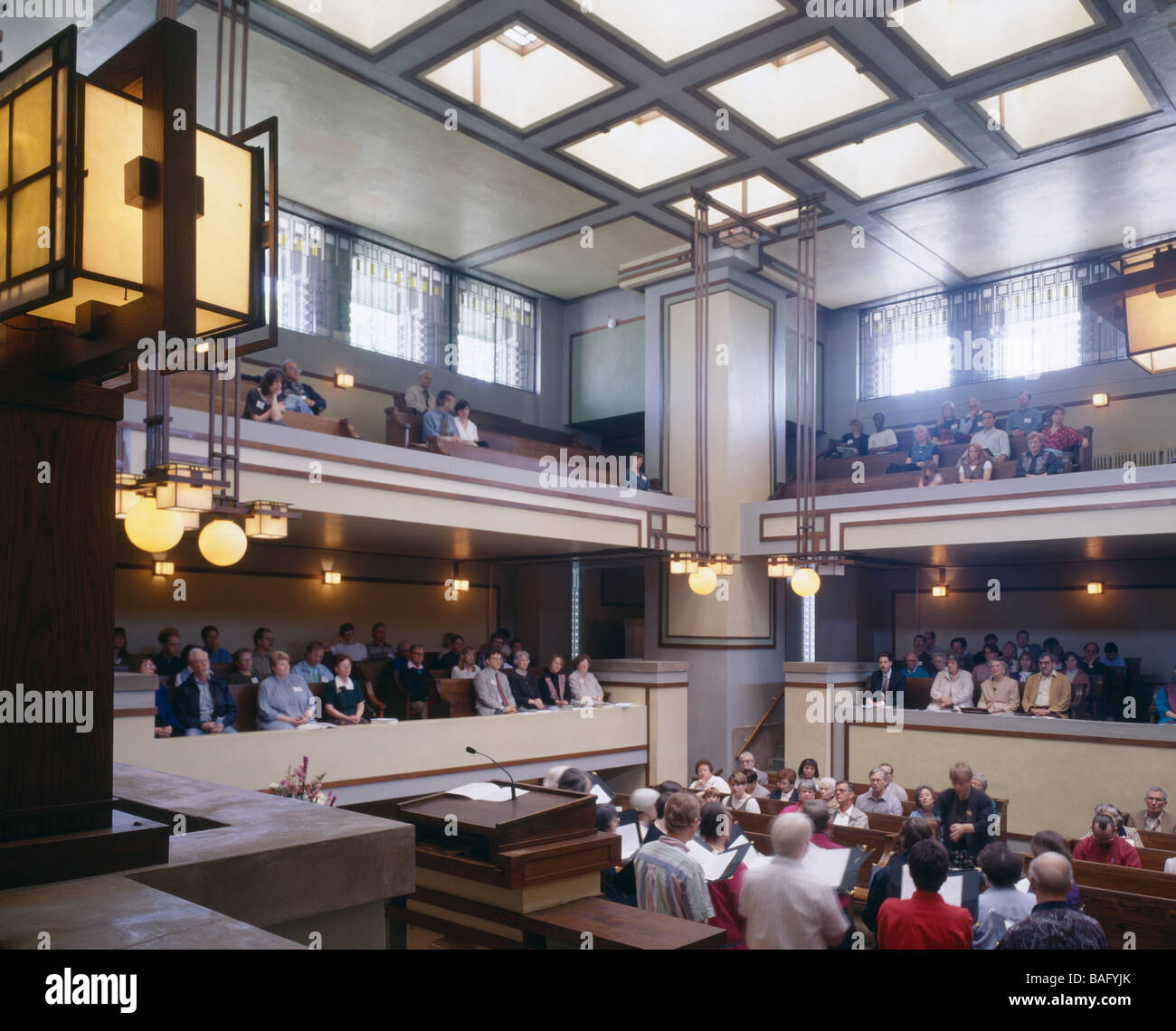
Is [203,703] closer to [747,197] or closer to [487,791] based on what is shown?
[487,791]

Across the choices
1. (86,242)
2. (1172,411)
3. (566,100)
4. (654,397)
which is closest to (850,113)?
(566,100)

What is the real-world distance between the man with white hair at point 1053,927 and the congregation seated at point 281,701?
18.3 ft

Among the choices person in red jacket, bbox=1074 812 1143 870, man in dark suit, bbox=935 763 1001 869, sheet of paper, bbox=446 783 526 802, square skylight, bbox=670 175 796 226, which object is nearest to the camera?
sheet of paper, bbox=446 783 526 802

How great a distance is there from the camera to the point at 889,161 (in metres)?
9.66

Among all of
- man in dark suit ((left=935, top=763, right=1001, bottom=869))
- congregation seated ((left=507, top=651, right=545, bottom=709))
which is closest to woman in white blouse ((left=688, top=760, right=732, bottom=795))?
man in dark suit ((left=935, top=763, right=1001, bottom=869))

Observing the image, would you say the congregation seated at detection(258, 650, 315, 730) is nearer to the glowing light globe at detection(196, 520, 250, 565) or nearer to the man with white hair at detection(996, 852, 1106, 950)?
the glowing light globe at detection(196, 520, 250, 565)

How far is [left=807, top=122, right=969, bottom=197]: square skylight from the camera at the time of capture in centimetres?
934

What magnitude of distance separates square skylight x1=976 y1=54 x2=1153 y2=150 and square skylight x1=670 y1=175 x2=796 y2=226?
2.10 metres

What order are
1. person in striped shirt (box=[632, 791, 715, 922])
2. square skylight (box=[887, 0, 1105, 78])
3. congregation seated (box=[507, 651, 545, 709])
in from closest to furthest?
person in striped shirt (box=[632, 791, 715, 922]) < square skylight (box=[887, 0, 1105, 78]) < congregation seated (box=[507, 651, 545, 709])

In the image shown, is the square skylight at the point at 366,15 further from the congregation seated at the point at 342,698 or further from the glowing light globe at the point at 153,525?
the congregation seated at the point at 342,698

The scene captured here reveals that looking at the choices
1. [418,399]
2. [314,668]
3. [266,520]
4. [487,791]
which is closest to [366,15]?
[418,399]

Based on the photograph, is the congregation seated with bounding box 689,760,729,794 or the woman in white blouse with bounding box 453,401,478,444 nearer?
the congregation seated with bounding box 689,760,729,794

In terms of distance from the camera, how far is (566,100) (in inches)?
328
